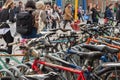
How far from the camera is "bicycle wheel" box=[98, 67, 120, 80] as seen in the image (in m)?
4.87

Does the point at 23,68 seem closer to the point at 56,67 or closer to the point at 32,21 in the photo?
the point at 56,67

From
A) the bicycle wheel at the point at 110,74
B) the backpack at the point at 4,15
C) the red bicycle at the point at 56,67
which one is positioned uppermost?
the red bicycle at the point at 56,67

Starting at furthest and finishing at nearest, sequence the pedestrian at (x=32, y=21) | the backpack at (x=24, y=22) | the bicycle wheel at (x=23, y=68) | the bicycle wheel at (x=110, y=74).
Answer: the pedestrian at (x=32, y=21) < the backpack at (x=24, y=22) < the bicycle wheel at (x=23, y=68) < the bicycle wheel at (x=110, y=74)

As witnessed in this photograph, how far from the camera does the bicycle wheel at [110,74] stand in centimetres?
487

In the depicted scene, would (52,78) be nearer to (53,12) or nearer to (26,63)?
(26,63)

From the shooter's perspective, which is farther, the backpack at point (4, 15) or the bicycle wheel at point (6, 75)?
the backpack at point (4, 15)

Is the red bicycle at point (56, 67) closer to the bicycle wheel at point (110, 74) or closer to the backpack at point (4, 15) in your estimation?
the bicycle wheel at point (110, 74)

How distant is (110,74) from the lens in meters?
5.03

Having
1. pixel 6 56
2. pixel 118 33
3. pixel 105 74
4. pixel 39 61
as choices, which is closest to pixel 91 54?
pixel 105 74

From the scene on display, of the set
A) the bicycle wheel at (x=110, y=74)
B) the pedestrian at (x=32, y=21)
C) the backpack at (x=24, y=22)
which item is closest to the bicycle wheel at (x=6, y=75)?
the bicycle wheel at (x=110, y=74)

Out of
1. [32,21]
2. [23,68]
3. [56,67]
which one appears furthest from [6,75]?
[32,21]

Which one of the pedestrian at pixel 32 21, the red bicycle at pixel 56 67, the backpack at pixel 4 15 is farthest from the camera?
the backpack at pixel 4 15

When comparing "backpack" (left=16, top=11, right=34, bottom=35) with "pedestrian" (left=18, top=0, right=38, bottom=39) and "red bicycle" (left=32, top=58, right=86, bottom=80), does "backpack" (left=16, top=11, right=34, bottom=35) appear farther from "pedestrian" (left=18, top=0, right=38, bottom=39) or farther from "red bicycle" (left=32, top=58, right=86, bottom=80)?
"red bicycle" (left=32, top=58, right=86, bottom=80)

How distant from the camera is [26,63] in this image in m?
5.73
